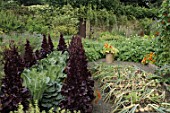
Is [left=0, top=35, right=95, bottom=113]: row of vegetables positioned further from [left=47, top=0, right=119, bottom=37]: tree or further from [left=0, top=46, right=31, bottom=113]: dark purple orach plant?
[left=47, top=0, right=119, bottom=37]: tree

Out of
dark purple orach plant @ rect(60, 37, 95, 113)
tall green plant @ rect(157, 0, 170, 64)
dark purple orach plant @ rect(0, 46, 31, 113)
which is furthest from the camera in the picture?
tall green plant @ rect(157, 0, 170, 64)

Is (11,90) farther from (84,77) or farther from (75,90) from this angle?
(84,77)

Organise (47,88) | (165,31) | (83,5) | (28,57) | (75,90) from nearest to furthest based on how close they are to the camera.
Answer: (75,90), (47,88), (28,57), (165,31), (83,5)

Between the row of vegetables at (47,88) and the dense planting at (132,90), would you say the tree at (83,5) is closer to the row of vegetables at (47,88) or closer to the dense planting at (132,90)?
the dense planting at (132,90)

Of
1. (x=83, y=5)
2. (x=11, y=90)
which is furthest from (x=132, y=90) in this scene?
(x=83, y=5)

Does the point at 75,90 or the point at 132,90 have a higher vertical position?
the point at 75,90

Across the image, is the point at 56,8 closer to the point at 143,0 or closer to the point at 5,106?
the point at 143,0

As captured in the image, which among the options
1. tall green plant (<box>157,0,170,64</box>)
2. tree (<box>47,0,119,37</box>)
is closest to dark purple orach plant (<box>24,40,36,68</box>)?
tall green plant (<box>157,0,170,64</box>)

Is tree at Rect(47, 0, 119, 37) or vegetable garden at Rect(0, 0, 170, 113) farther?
tree at Rect(47, 0, 119, 37)

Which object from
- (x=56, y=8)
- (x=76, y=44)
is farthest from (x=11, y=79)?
(x=56, y=8)

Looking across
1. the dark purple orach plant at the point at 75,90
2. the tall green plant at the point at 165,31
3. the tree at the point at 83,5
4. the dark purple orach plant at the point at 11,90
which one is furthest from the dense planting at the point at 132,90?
the tree at the point at 83,5

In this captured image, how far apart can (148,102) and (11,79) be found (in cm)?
222

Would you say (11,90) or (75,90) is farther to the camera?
(75,90)

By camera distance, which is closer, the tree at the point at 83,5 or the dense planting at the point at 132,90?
the dense planting at the point at 132,90
